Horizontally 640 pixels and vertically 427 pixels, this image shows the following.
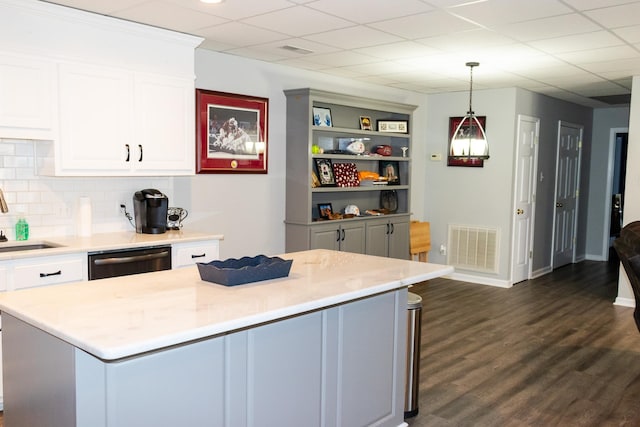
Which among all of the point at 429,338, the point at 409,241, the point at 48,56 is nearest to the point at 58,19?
the point at 48,56

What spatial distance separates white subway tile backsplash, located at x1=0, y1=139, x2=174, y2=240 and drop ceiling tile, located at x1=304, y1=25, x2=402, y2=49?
5.84 ft

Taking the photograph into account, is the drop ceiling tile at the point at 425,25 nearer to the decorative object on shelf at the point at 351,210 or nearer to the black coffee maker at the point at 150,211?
the black coffee maker at the point at 150,211

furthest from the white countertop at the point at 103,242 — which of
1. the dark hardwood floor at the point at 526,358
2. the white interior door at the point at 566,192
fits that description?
the white interior door at the point at 566,192

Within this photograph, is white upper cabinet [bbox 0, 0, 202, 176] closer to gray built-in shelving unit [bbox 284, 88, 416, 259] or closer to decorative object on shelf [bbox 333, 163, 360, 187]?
gray built-in shelving unit [bbox 284, 88, 416, 259]

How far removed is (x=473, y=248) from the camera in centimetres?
727

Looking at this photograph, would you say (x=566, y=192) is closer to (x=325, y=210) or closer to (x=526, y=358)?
(x=325, y=210)

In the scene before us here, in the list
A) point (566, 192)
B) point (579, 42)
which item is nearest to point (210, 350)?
point (579, 42)

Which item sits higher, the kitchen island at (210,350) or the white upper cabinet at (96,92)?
the white upper cabinet at (96,92)

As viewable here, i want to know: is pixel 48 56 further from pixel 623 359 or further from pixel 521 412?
pixel 623 359

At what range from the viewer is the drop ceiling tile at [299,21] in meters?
3.73

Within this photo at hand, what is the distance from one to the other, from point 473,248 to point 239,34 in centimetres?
429

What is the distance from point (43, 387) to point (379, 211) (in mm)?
5029

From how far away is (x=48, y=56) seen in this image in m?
3.63

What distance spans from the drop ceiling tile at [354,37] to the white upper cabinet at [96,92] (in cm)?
101
